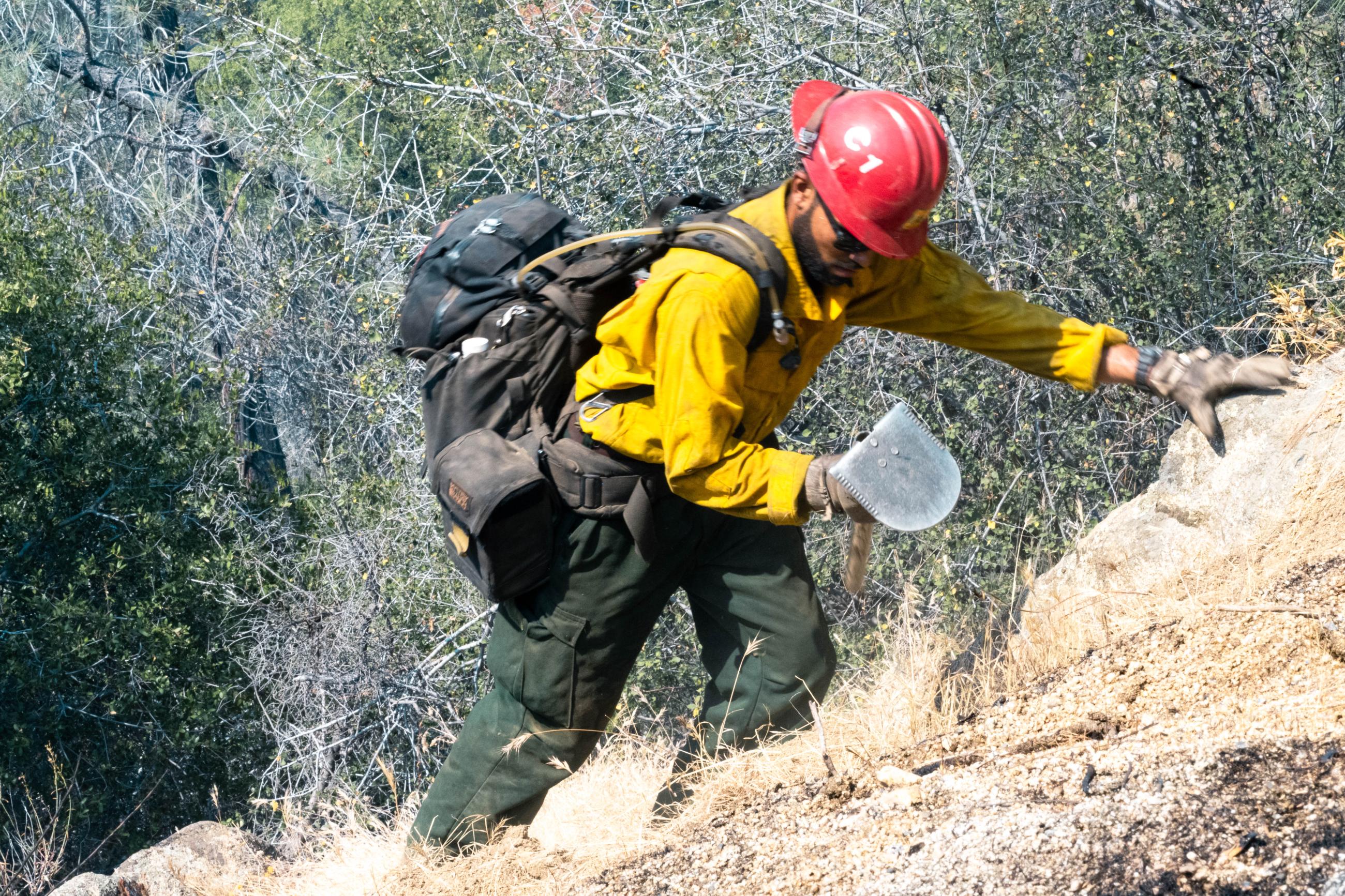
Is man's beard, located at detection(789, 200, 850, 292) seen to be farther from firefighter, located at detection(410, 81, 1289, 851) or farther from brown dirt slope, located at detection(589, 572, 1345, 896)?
brown dirt slope, located at detection(589, 572, 1345, 896)

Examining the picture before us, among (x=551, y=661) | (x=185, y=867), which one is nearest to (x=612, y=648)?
(x=551, y=661)

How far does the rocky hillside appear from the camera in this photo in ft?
6.49

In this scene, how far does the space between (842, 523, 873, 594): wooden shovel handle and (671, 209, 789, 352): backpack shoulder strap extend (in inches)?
19.5

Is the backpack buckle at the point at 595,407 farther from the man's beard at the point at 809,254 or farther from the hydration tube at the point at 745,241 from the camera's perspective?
the man's beard at the point at 809,254

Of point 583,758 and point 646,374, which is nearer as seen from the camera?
point 646,374

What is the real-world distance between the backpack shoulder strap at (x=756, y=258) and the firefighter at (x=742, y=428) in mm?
23

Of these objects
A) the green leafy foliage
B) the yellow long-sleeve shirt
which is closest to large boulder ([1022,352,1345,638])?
the yellow long-sleeve shirt

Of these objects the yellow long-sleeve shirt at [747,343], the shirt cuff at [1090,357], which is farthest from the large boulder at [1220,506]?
the yellow long-sleeve shirt at [747,343]

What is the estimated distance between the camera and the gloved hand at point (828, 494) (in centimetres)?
250

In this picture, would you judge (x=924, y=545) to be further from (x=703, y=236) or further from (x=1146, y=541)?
(x=703, y=236)

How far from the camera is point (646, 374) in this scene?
9.28ft

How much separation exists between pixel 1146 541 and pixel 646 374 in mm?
1807

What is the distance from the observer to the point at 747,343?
2662 millimetres

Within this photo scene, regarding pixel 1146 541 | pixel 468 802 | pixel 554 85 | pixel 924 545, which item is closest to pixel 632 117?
pixel 554 85
